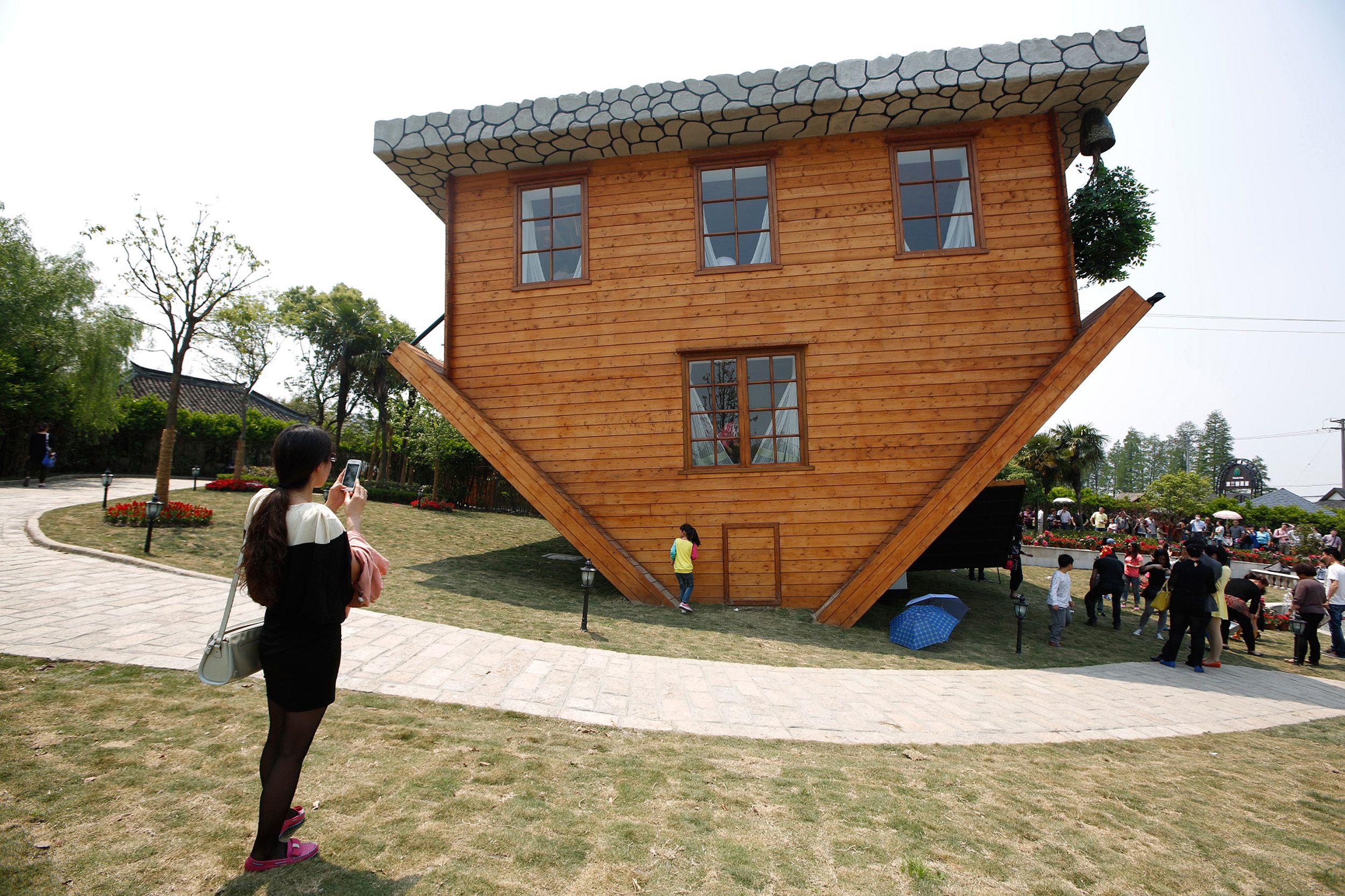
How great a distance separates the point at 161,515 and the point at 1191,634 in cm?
1915

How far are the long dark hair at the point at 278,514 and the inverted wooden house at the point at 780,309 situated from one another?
Result: 764 cm

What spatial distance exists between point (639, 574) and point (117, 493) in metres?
18.7

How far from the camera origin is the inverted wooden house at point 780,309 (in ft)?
32.4

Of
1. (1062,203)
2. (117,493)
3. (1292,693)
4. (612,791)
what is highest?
(1062,203)

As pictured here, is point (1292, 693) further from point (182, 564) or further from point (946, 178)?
point (182, 564)

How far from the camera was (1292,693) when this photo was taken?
791 centimetres

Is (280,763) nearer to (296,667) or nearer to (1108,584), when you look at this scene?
(296,667)

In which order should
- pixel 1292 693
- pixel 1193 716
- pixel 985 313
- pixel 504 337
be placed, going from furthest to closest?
pixel 504 337 < pixel 985 313 < pixel 1292 693 < pixel 1193 716

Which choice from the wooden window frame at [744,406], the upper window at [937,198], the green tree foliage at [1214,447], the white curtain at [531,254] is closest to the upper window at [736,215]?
the wooden window frame at [744,406]

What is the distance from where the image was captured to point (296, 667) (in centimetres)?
252

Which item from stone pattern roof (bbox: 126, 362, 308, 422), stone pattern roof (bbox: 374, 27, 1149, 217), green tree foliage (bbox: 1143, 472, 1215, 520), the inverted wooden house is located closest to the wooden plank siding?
the inverted wooden house

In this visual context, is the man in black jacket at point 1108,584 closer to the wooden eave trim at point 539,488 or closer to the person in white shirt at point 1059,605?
the person in white shirt at point 1059,605

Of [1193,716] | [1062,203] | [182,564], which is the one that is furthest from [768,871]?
[1062,203]

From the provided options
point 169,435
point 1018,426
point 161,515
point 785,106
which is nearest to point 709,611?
point 1018,426
